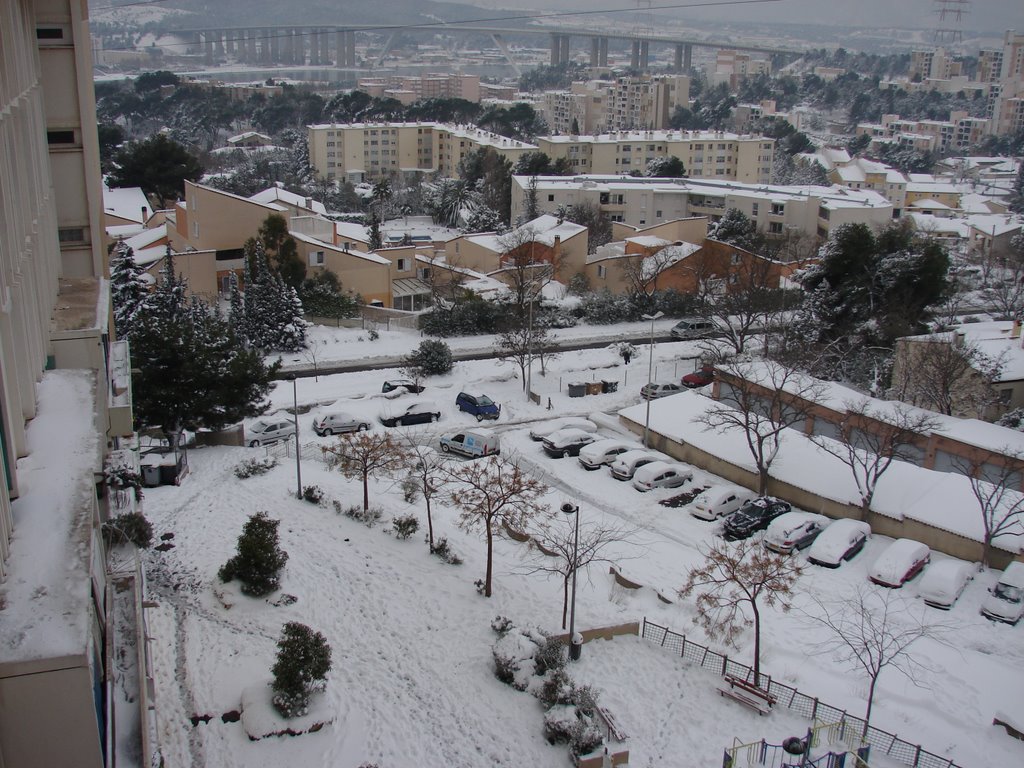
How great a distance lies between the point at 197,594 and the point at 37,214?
6.39m

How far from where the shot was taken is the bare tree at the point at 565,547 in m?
15.2

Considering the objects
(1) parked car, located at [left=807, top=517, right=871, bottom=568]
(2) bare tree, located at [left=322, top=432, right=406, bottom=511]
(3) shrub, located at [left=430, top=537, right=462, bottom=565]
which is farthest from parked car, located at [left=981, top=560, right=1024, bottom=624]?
(2) bare tree, located at [left=322, top=432, right=406, bottom=511]

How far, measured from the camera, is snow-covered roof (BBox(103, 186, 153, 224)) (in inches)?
1696

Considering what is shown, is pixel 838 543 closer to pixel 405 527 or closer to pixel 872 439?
pixel 872 439

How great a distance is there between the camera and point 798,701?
13.5 meters

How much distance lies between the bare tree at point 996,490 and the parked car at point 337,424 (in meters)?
13.8

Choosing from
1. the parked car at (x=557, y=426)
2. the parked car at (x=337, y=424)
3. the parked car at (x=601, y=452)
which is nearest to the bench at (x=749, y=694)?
the parked car at (x=601, y=452)

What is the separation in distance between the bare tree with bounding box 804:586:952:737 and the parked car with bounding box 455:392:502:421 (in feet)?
37.5

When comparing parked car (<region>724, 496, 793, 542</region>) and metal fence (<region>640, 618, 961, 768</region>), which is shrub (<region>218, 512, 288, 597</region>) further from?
parked car (<region>724, 496, 793, 542</region>)

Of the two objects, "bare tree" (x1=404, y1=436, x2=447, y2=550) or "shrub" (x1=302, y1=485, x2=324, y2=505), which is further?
"shrub" (x1=302, y1=485, x2=324, y2=505)

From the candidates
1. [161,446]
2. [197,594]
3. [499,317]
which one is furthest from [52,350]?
[499,317]

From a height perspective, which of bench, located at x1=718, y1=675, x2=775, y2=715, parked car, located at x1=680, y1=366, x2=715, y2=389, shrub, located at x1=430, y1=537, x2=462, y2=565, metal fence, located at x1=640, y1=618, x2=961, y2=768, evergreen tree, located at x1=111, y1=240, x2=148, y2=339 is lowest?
parked car, located at x1=680, y1=366, x2=715, y2=389

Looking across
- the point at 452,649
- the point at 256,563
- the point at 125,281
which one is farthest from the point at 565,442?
the point at 125,281

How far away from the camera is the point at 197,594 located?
564 inches
